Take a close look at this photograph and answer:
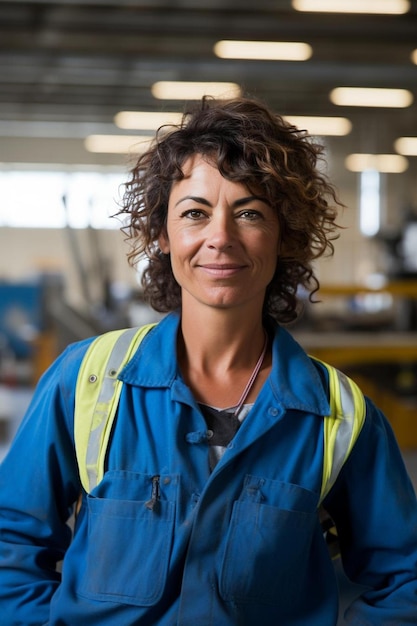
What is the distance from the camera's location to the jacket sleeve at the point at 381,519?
1226mm

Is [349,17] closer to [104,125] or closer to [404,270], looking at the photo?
[404,270]

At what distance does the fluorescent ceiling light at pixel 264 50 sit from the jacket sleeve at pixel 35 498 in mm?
7315

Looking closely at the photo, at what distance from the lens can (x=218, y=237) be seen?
1196mm

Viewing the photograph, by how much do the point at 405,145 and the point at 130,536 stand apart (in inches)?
539

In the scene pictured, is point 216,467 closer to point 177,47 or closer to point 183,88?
point 177,47

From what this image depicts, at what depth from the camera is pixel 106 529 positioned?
116 centimetres

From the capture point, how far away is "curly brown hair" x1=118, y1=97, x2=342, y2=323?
123 centimetres

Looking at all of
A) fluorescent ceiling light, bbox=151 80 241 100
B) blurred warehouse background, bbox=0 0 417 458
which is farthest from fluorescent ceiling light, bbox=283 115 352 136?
fluorescent ceiling light, bbox=151 80 241 100

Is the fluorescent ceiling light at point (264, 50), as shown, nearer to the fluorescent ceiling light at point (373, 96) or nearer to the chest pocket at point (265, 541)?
the fluorescent ceiling light at point (373, 96)

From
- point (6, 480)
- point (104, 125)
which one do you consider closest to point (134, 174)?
point (6, 480)

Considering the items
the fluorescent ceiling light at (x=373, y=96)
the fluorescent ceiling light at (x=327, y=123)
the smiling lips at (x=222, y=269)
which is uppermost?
the fluorescent ceiling light at (x=327, y=123)

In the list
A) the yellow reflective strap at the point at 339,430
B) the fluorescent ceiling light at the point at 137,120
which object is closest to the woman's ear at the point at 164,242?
the yellow reflective strap at the point at 339,430

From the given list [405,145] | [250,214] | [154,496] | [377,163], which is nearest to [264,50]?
[377,163]

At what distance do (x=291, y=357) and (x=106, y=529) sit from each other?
1.27 ft
